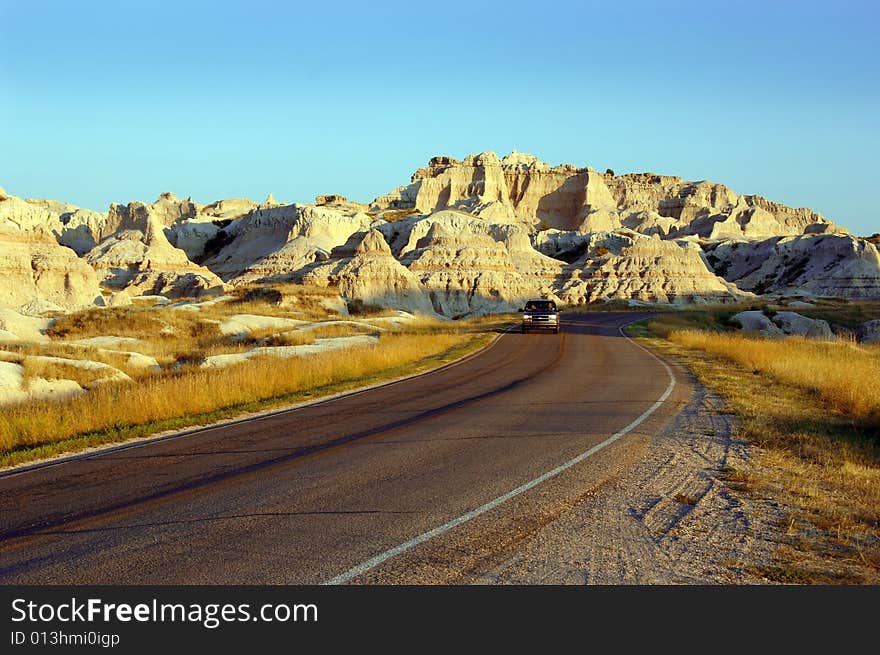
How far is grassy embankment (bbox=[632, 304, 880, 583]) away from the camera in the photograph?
6.04 m

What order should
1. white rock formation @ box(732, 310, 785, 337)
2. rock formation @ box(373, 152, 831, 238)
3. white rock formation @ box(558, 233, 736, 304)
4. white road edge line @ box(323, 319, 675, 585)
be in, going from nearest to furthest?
white road edge line @ box(323, 319, 675, 585) < white rock formation @ box(732, 310, 785, 337) < white rock formation @ box(558, 233, 736, 304) < rock formation @ box(373, 152, 831, 238)

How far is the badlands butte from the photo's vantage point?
62219mm

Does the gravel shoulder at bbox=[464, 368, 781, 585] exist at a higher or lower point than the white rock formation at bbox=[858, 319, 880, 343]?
higher

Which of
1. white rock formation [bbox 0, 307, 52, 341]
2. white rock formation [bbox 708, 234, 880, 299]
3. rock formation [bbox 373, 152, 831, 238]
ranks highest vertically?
rock formation [bbox 373, 152, 831, 238]

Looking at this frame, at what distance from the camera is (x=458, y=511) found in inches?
283

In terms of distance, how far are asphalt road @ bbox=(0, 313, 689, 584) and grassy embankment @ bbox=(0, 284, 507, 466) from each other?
162 centimetres

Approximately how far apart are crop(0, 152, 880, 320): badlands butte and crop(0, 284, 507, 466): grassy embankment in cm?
867

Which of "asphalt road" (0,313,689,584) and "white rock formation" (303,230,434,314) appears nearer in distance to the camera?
"asphalt road" (0,313,689,584)

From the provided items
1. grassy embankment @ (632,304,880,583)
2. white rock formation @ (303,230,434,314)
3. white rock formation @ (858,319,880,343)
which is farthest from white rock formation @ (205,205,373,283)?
grassy embankment @ (632,304,880,583)

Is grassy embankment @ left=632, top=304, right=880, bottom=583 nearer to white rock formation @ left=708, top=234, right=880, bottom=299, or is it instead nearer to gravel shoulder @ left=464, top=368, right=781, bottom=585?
gravel shoulder @ left=464, top=368, right=781, bottom=585

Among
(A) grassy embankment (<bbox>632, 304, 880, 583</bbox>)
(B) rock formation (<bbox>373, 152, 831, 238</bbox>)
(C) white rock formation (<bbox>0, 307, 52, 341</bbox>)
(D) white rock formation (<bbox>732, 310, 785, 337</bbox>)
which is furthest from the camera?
(B) rock formation (<bbox>373, 152, 831, 238</bbox>)

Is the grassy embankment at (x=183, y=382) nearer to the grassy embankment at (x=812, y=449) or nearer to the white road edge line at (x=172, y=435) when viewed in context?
the white road edge line at (x=172, y=435)

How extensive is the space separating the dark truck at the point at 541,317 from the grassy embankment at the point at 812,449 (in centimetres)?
1467

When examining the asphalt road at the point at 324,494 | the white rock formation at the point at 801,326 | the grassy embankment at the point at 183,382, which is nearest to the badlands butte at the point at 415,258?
the grassy embankment at the point at 183,382
